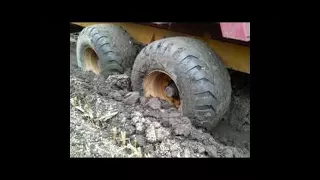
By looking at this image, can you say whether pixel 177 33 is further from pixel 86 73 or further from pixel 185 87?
pixel 86 73

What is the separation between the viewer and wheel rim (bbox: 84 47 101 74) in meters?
5.48

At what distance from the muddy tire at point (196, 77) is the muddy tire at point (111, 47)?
1.15 metres

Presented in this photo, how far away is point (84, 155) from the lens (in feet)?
10.6

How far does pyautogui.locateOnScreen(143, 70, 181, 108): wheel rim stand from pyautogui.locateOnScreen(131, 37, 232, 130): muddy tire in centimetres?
20

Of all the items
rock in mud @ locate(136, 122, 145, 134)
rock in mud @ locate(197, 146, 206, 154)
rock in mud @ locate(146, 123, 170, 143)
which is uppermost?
rock in mud @ locate(136, 122, 145, 134)

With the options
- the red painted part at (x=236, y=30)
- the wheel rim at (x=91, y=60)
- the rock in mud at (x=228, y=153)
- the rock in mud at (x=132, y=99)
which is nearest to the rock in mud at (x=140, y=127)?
the rock in mud at (x=132, y=99)

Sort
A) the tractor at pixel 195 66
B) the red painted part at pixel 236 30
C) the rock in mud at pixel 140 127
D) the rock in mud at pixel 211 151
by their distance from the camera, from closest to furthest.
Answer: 1. the red painted part at pixel 236 30
2. the rock in mud at pixel 211 151
3. the tractor at pixel 195 66
4. the rock in mud at pixel 140 127

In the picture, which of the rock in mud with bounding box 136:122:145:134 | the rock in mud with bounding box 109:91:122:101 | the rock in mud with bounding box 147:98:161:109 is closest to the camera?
the rock in mud with bounding box 136:122:145:134

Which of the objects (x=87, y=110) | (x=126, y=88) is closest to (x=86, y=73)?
(x=126, y=88)

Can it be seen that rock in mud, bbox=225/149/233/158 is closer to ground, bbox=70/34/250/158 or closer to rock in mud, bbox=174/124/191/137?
ground, bbox=70/34/250/158

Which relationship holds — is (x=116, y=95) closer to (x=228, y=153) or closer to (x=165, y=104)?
(x=165, y=104)

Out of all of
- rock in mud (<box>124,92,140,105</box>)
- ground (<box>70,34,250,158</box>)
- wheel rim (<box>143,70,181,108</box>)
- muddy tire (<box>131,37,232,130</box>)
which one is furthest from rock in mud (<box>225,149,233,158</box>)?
rock in mud (<box>124,92,140,105</box>)

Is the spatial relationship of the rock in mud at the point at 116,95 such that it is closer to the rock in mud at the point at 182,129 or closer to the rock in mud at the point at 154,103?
the rock in mud at the point at 154,103

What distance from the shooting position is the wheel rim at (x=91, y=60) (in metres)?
5.48
